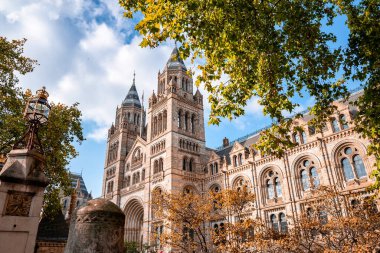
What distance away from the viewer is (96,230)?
5.90 metres

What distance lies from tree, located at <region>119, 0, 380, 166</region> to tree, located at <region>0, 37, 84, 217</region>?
13.0 m

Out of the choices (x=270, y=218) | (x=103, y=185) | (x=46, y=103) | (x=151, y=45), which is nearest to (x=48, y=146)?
(x=46, y=103)

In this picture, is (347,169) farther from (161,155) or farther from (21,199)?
(21,199)

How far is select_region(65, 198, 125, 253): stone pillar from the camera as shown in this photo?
5.82 meters

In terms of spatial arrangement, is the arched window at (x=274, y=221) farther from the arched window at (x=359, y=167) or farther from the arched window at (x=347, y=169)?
the arched window at (x=359, y=167)

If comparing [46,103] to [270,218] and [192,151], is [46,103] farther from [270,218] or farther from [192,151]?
[192,151]

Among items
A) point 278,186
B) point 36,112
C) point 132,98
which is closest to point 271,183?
point 278,186

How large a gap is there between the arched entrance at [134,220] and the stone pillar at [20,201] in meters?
34.0

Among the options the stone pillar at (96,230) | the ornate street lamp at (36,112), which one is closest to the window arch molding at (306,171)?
the stone pillar at (96,230)

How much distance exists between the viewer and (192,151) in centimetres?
3684

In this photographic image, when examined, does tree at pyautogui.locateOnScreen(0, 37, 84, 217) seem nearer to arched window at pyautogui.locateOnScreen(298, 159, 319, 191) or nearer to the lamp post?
the lamp post

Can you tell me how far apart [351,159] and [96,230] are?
77.8ft

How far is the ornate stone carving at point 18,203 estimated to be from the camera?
5.87m

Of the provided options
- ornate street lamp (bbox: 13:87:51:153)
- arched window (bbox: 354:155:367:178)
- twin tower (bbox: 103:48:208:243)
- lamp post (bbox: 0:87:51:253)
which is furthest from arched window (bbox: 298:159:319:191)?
lamp post (bbox: 0:87:51:253)
